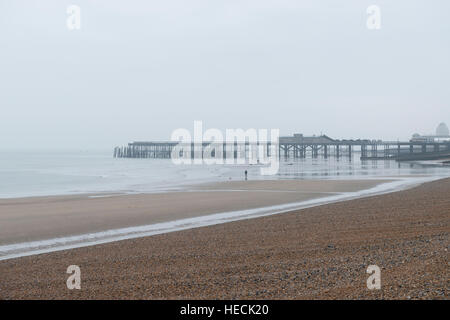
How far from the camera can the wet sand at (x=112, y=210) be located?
11992mm

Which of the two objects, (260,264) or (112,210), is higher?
(260,264)

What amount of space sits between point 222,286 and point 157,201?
1252 centimetres

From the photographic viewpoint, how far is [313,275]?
19.4 feet

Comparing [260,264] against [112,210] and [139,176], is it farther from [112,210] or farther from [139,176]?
[139,176]

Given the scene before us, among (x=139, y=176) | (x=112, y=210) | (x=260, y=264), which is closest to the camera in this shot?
(x=260, y=264)

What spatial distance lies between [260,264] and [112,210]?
956 cm

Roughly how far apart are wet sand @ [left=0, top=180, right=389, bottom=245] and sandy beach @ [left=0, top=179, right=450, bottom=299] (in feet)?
9.56

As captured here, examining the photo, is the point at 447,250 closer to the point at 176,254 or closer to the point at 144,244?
the point at 176,254

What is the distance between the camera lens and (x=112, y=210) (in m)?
15.4

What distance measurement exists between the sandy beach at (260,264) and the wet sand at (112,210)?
115 inches

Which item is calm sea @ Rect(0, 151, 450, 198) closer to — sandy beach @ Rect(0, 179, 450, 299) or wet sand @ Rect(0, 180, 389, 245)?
wet sand @ Rect(0, 180, 389, 245)

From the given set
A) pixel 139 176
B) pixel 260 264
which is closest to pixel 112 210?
pixel 260 264

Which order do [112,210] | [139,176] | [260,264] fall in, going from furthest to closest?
[139,176] → [112,210] → [260,264]
